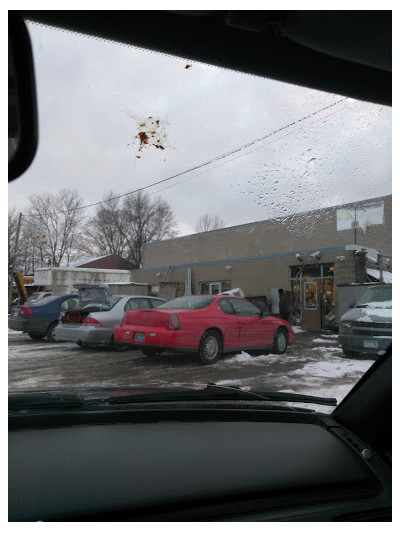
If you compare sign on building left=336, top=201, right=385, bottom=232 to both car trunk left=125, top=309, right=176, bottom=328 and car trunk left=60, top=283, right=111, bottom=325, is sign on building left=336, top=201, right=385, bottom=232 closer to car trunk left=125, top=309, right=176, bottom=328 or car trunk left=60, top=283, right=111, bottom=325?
car trunk left=125, top=309, right=176, bottom=328

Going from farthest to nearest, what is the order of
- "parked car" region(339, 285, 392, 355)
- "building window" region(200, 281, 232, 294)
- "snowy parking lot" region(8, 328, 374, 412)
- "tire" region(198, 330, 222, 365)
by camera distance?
1. "building window" region(200, 281, 232, 294)
2. "tire" region(198, 330, 222, 365)
3. "snowy parking lot" region(8, 328, 374, 412)
4. "parked car" region(339, 285, 392, 355)

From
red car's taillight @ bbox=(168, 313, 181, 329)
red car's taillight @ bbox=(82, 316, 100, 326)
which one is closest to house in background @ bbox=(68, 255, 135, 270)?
red car's taillight @ bbox=(168, 313, 181, 329)

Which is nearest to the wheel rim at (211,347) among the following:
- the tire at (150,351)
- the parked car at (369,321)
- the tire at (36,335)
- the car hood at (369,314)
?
the tire at (150,351)

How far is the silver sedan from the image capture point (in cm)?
755

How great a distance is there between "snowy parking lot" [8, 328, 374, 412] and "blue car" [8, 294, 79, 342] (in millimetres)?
2263

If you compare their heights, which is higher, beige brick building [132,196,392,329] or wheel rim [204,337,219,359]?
beige brick building [132,196,392,329]

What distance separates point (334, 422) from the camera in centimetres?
179

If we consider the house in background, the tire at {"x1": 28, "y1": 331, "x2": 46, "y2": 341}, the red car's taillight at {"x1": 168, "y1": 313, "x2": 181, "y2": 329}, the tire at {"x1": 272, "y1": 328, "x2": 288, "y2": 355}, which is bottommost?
the tire at {"x1": 28, "y1": 331, "x2": 46, "y2": 341}

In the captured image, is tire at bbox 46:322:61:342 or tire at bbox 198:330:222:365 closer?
tire at bbox 198:330:222:365

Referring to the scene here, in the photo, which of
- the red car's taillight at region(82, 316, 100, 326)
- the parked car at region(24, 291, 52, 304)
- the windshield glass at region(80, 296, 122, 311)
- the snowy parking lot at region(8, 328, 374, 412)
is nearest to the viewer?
the snowy parking lot at region(8, 328, 374, 412)

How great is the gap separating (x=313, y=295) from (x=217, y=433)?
5743 millimetres

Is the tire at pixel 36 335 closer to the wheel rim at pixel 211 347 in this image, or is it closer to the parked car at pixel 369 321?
the wheel rim at pixel 211 347

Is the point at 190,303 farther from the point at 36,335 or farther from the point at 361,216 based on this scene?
the point at 36,335

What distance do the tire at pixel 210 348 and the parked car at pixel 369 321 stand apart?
2683 millimetres
